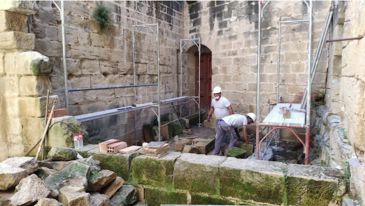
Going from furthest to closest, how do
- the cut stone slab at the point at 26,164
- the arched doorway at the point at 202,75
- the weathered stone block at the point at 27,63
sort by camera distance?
1. the arched doorway at the point at 202,75
2. the weathered stone block at the point at 27,63
3. the cut stone slab at the point at 26,164

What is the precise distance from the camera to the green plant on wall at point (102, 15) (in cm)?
513

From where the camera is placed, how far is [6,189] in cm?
239

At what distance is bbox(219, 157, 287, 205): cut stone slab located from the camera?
7.57 feet

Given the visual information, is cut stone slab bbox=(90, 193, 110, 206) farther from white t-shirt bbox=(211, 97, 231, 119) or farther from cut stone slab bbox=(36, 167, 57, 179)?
white t-shirt bbox=(211, 97, 231, 119)

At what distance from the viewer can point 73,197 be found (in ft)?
7.23

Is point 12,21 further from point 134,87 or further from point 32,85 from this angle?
point 134,87

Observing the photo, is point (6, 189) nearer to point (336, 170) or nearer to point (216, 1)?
point (336, 170)

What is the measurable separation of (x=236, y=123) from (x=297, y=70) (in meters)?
2.03

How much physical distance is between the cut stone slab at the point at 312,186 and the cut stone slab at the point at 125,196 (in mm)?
1408

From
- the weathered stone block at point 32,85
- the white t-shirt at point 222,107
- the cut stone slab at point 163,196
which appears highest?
the weathered stone block at point 32,85

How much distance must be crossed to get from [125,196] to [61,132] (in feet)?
3.85

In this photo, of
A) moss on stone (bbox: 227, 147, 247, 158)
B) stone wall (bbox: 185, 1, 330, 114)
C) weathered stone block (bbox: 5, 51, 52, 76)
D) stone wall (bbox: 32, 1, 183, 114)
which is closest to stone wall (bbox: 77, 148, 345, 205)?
weathered stone block (bbox: 5, 51, 52, 76)

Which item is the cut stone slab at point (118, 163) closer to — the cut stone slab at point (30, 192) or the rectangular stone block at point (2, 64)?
the cut stone slab at point (30, 192)

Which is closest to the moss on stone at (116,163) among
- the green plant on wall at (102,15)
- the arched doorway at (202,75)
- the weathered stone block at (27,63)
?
the weathered stone block at (27,63)
